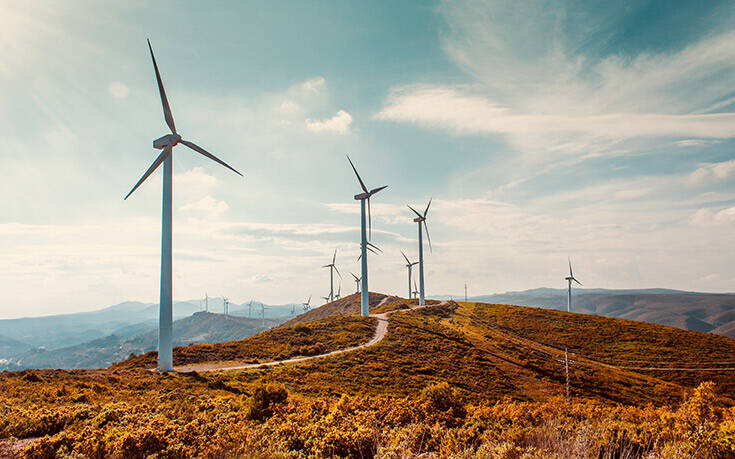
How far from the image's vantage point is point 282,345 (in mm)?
69375

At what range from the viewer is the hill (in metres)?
13.9

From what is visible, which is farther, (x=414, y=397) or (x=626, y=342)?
(x=626, y=342)

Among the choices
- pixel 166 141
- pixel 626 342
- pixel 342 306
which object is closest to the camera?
pixel 166 141

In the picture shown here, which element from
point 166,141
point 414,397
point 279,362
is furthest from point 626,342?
point 166,141

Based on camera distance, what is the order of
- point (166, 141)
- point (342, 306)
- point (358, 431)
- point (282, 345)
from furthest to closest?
point (342, 306) → point (282, 345) → point (166, 141) → point (358, 431)

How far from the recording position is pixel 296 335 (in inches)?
3027

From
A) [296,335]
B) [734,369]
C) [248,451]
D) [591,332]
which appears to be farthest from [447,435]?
[591,332]

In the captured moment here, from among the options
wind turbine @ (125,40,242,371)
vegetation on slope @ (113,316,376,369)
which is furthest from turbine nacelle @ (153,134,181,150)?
vegetation on slope @ (113,316,376,369)

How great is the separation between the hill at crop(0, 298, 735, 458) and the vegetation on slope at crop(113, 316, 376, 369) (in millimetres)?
428

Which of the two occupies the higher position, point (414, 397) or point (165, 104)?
point (165, 104)

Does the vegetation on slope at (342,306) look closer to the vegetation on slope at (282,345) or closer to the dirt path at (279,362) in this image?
the vegetation on slope at (282,345)

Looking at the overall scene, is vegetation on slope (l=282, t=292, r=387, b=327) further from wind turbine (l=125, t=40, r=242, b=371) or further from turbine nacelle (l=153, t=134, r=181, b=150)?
turbine nacelle (l=153, t=134, r=181, b=150)

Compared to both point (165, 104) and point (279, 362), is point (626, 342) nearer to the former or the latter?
point (279, 362)

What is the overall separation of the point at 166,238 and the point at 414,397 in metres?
35.2
